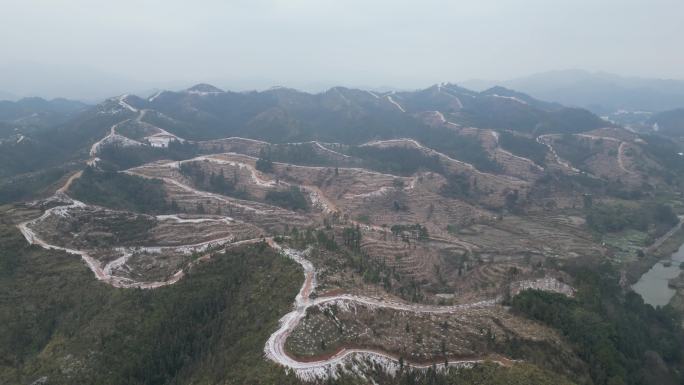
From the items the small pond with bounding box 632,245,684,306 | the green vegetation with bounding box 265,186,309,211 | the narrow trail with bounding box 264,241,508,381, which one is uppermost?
the narrow trail with bounding box 264,241,508,381

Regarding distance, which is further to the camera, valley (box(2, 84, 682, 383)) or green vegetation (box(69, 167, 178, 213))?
green vegetation (box(69, 167, 178, 213))

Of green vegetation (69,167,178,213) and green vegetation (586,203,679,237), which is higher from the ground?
green vegetation (69,167,178,213)

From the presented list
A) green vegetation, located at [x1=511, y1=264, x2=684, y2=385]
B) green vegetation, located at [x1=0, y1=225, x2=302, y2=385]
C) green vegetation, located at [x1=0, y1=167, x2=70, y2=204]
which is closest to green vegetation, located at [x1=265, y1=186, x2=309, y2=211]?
green vegetation, located at [x1=0, y1=167, x2=70, y2=204]

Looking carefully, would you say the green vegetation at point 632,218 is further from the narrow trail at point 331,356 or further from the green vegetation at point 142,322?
the green vegetation at point 142,322

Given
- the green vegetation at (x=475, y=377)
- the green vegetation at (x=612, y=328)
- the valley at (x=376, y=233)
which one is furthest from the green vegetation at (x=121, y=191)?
the green vegetation at (x=612, y=328)

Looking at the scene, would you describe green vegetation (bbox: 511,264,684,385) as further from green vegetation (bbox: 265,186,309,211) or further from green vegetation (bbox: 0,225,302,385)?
green vegetation (bbox: 265,186,309,211)

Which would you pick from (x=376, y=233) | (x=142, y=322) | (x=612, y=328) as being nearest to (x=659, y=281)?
(x=612, y=328)

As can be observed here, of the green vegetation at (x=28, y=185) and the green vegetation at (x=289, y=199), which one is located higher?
the green vegetation at (x=28, y=185)
